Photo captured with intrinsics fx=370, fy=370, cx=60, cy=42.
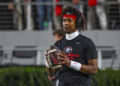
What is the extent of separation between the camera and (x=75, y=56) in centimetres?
427

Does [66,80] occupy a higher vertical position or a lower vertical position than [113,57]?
higher

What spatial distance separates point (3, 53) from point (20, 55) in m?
0.49

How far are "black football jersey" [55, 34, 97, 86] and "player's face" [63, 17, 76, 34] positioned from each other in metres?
0.12

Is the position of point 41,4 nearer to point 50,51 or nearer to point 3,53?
point 3,53

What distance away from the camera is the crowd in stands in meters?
11.2

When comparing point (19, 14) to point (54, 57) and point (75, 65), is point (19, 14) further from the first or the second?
point (75, 65)

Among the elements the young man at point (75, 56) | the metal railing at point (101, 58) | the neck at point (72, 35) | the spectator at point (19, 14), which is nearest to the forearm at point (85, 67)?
the young man at point (75, 56)

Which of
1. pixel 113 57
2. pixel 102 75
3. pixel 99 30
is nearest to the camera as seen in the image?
pixel 102 75

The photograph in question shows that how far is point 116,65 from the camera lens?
33.8 ft

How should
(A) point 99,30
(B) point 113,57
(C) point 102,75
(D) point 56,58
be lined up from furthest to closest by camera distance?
1. (A) point 99,30
2. (B) point 113,57
3. (C) point 102,75
4. (D) point 56,58

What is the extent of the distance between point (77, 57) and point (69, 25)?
0.39 m

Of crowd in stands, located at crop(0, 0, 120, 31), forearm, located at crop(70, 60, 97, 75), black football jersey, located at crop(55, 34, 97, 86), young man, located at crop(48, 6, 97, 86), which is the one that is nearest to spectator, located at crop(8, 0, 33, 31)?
crowd in stands, located at crop(0, 0, 120, 31)

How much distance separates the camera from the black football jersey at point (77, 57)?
4.21m

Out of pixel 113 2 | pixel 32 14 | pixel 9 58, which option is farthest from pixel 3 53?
pixel 113 2
